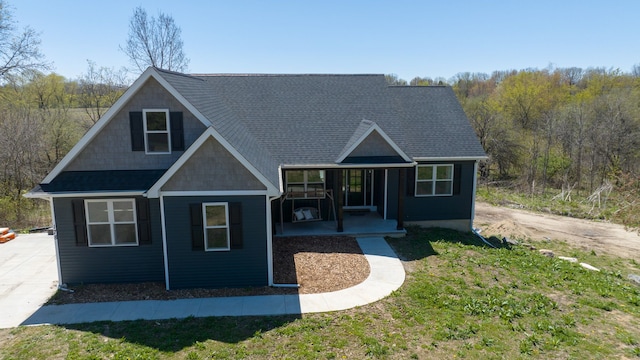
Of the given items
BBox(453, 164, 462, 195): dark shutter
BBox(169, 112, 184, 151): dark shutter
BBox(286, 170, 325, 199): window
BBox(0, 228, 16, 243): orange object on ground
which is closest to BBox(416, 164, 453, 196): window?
BBox(453, 164, 462, 195): dark shutter

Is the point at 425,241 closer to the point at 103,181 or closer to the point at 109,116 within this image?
the point at 103,181

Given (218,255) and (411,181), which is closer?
(218,255)

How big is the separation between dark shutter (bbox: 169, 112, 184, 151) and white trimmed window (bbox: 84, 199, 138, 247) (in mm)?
2012

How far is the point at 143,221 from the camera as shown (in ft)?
35.1

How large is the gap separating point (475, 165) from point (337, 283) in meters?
9.29

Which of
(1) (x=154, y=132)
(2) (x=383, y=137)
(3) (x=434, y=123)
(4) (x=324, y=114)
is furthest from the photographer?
(3) (x=434, y=123)

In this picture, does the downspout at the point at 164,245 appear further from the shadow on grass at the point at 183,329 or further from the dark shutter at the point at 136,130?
the dark shutter at the point at 136,130

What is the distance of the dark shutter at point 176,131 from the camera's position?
1123cm

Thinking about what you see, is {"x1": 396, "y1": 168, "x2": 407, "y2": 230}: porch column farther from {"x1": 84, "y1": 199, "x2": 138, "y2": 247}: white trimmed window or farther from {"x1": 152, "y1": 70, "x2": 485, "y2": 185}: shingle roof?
{"x1": 84, "y1": 199, "x2": 138, "y2": 247}: white trimmed window

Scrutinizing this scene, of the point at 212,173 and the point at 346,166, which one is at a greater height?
the point at 212,173

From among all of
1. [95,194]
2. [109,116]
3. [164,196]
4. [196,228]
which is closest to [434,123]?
[196,228]

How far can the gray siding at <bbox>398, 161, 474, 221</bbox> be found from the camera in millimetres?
16578

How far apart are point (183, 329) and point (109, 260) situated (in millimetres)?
3983

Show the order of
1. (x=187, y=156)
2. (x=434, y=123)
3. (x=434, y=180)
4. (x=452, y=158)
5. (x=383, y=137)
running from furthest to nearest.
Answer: (x=434, y=123)
(x=434, y=180)
(x=452, y=158)
(x=383, y=137)
(x=187, y=156)
